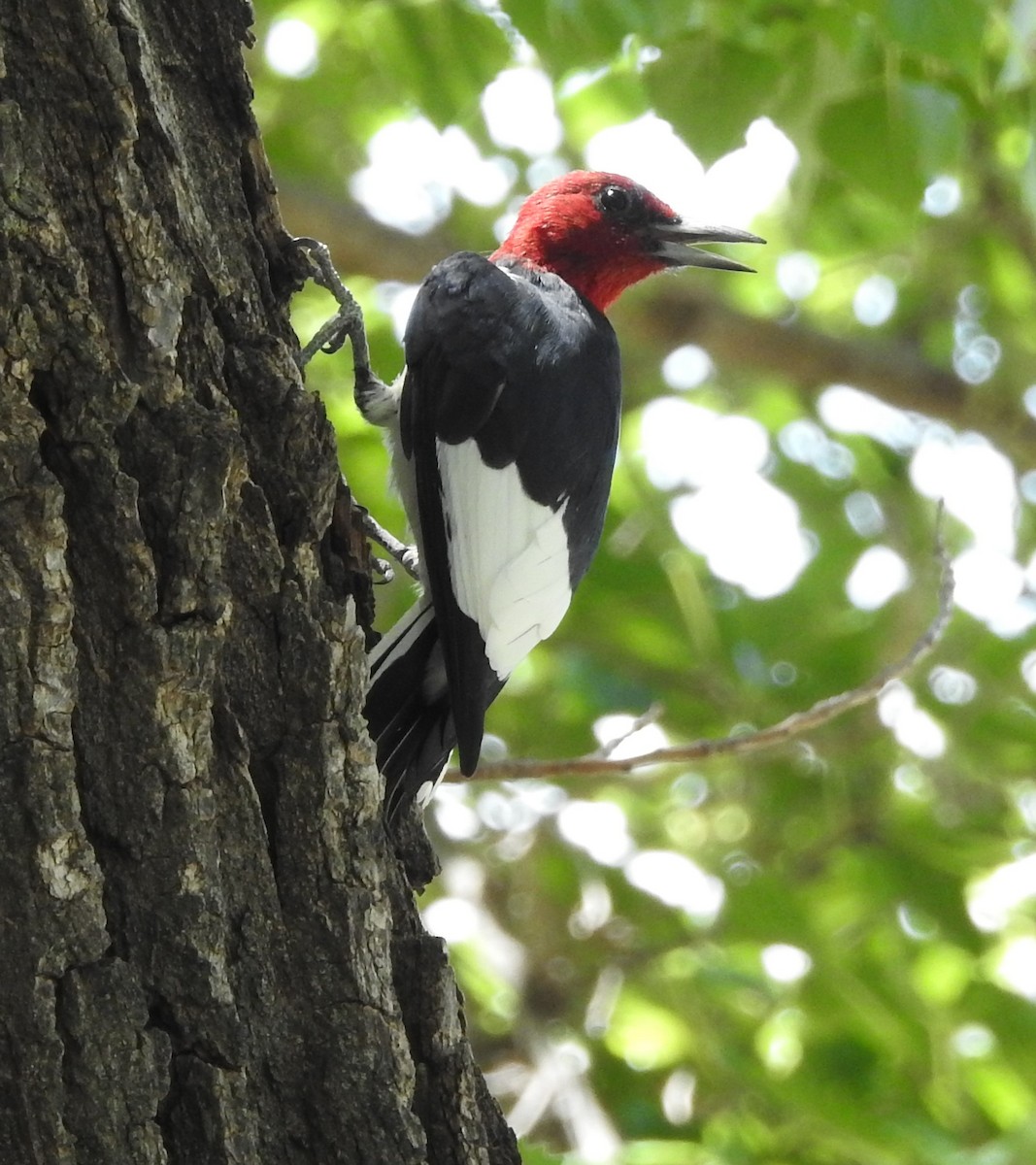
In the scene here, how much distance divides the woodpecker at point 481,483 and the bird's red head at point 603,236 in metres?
0.50

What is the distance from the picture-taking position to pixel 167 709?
148 centimetres

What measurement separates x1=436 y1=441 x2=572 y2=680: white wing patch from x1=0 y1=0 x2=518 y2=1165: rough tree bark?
0.88 m

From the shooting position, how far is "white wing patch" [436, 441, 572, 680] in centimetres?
258

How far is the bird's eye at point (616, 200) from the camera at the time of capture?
3736 millimetres

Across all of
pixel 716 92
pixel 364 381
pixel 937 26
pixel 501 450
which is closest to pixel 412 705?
pixel 501 450

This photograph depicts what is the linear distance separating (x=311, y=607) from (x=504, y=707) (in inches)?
118

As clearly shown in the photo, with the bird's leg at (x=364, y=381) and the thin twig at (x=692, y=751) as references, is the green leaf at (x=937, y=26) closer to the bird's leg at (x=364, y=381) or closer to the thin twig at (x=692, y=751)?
the thin twig at (x=692, y=751)

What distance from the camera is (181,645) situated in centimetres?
149

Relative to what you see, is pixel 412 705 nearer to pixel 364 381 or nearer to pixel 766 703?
pixel 364 381

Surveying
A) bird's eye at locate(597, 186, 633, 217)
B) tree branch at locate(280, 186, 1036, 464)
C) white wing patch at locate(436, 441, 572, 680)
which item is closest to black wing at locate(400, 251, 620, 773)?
white wing patch at locate(436, 441, 572, 680)

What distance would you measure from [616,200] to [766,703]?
140 centimetres

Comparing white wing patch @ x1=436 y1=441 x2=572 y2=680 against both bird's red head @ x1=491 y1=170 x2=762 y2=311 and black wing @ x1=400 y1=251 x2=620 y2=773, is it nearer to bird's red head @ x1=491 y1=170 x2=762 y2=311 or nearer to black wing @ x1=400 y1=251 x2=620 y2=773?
black wing @ x1=400 y1=251 x2=620 y2=773

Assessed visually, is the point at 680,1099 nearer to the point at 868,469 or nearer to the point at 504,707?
the point at 504,707

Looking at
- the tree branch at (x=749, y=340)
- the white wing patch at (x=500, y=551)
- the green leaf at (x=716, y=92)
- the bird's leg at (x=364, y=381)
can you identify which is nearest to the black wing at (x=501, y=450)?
the white wing patch at (x=500, y=551)
